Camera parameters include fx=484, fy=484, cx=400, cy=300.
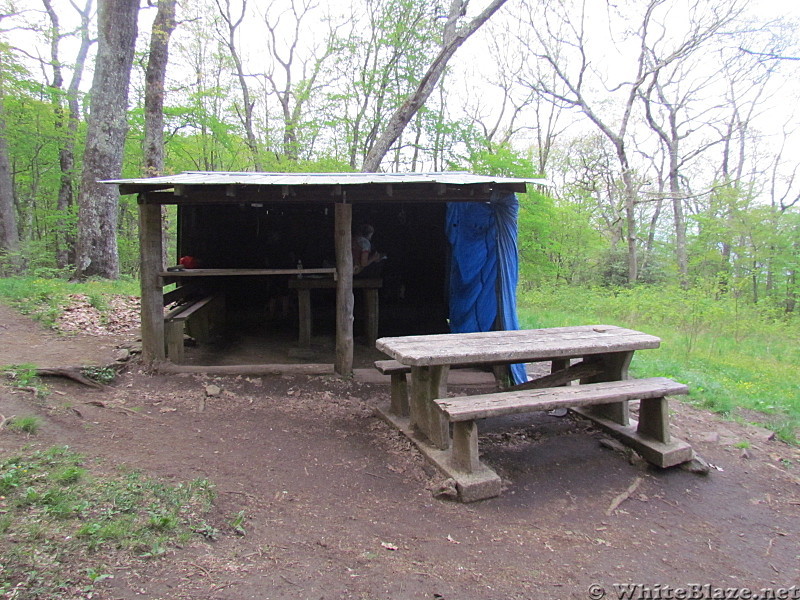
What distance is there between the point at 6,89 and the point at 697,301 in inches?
673

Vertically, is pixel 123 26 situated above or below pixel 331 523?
above

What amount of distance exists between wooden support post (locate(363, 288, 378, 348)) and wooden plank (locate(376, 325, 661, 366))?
308 cm

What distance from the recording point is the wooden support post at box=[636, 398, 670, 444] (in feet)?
12.3

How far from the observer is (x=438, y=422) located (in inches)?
143

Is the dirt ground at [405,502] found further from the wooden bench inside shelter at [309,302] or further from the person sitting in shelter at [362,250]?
the person sitting in shelter at [362,250]

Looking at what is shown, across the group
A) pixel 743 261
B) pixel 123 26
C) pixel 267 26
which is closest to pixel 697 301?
pixel 743 261

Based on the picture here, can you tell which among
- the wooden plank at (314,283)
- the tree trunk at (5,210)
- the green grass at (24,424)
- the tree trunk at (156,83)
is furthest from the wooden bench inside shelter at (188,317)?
the tree trunk at (5,210)

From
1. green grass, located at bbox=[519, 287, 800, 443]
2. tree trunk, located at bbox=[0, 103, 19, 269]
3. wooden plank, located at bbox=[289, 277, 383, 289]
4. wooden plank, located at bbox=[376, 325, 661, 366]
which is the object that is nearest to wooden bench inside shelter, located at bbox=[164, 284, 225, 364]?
wooden plank, located at bbox=[289, 277, 383, 289]

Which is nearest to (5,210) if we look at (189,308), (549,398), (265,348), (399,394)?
(189,308)

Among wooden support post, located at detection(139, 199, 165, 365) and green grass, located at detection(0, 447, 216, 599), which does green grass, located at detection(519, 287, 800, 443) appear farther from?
wooden support post, located at detection(139, 199, 165, 365)

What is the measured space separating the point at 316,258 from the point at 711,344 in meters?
7.27

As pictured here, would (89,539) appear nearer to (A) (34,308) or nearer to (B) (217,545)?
(B) (217,545)

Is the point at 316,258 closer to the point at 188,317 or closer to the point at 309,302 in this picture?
the point at 309,302

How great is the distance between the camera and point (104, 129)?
30.9 ft
